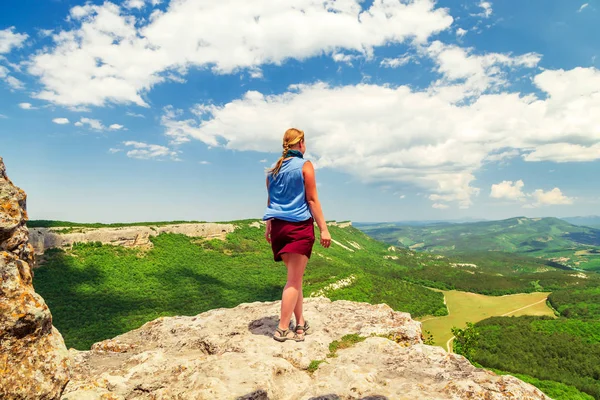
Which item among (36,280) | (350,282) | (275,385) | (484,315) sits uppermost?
(275,385)

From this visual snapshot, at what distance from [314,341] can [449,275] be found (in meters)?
189

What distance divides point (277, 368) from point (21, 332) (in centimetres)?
420

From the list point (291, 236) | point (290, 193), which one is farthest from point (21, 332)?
point (290, 193)

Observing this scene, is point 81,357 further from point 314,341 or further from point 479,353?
point 479,353

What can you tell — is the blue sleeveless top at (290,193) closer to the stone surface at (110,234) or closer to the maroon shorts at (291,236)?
the maroon shorts at (291,236)

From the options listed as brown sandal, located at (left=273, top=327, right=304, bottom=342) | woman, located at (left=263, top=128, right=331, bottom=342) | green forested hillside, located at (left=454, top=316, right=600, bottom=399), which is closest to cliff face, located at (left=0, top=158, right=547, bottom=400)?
brown sandal, located at (left=273, top=327, right=304, bottom=342)

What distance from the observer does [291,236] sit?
278 inches

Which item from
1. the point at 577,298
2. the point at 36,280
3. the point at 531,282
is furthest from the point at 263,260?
the point at 531,282

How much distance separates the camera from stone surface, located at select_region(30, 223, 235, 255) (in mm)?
65050

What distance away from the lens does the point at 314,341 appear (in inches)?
304

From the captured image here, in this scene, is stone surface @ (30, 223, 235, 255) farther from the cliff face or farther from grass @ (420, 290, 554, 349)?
grass @ (420, 290, 554, 349)

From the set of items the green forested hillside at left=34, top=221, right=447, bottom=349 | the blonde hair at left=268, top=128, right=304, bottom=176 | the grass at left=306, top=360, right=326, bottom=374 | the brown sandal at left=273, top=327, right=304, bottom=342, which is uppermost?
the blonde hair at left=268, top=128, right=304, bottom=176

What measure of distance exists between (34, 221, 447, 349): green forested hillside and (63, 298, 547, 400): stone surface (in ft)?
155

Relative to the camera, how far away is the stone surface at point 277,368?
17.6ft
